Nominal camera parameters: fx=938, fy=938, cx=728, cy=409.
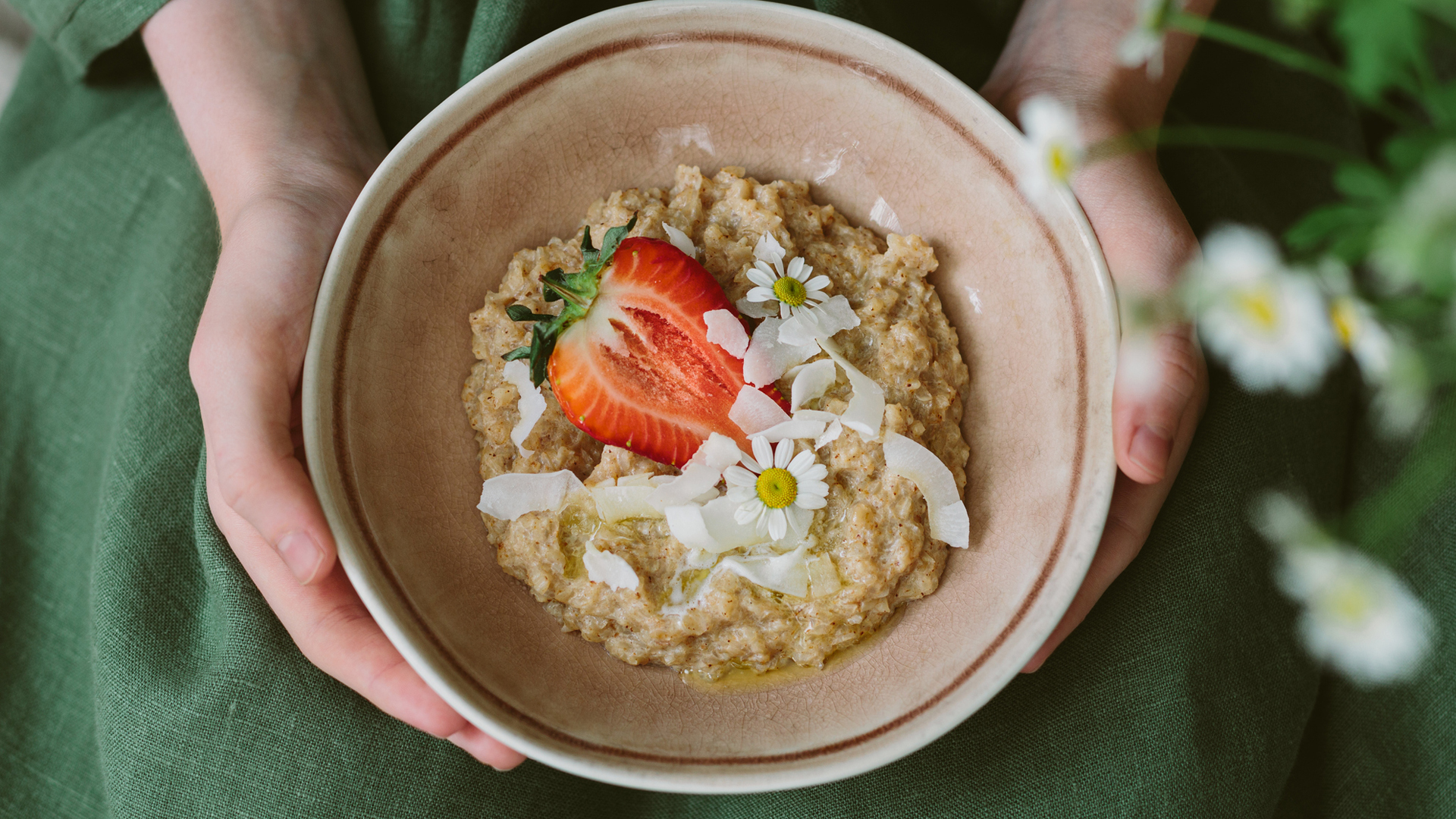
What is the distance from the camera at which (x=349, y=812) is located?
A: 4.99ft

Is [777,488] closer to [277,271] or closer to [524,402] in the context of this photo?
[524,402]

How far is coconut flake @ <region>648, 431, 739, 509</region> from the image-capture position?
132cm

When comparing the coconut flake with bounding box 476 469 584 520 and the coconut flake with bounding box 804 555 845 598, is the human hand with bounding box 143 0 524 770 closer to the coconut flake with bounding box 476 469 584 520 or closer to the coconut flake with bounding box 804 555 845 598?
the coconut flake with bounding box 476 469 584 520

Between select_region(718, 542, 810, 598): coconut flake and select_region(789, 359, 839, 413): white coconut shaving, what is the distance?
22 cm

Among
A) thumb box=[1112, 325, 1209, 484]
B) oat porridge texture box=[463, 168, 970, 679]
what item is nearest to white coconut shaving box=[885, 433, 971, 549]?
oat porridge texture box=[463, 168, 970, 679]

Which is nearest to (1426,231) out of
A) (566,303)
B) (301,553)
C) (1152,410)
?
(1152,410)

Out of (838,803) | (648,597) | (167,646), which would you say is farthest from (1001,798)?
(167,646)

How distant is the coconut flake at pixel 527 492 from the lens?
138 cm

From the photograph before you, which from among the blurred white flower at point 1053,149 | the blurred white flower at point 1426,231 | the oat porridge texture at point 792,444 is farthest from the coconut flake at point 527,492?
the blurred white flower at point 1426,231

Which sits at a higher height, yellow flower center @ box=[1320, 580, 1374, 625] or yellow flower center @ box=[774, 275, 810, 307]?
yellow flower center @ box=[1320, 580, 1374, 625]

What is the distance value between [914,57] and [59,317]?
177cm

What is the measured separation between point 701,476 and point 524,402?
0.30 metres

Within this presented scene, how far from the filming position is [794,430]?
53.5 inches

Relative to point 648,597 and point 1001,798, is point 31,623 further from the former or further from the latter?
point 1001,798
